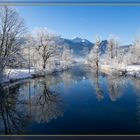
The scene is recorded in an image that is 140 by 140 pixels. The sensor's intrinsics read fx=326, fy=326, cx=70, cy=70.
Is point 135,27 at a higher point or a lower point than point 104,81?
higher

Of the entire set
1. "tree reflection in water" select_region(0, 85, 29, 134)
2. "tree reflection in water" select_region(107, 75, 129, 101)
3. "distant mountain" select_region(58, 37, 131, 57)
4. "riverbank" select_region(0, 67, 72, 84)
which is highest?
"distant mountain" select_region(58, 37, 131, 57)

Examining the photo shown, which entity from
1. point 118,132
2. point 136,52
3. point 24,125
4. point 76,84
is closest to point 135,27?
point 136,52

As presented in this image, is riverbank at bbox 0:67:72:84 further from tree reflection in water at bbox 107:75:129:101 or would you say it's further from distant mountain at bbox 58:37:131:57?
tree reflection in water at bbox 107:75:129:101

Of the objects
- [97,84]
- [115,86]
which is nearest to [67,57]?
[97,84]

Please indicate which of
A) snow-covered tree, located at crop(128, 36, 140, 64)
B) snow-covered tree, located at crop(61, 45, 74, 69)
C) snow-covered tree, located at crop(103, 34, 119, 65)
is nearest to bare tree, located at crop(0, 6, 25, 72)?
snow-covered tree, located at crop(61, 45, 74, 69)

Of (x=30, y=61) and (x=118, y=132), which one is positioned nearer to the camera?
(x=118, y=132)

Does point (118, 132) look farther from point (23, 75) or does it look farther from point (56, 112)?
point (23, 75)

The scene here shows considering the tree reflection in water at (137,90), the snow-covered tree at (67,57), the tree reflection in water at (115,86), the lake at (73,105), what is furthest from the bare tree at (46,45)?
the tree reflection in water at (137,90)
